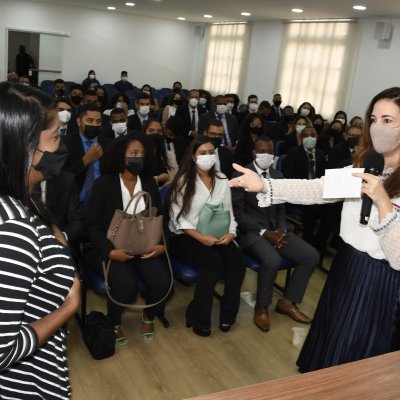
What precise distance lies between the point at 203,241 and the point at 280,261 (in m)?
0.61

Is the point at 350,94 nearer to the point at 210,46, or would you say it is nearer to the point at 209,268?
the point at 210,46

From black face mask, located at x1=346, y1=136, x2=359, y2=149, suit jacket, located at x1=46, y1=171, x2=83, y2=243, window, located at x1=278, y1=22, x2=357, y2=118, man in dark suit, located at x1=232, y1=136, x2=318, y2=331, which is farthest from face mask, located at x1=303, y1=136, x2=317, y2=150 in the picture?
window, located at x1=278, y1=22, x2=357, y2=118

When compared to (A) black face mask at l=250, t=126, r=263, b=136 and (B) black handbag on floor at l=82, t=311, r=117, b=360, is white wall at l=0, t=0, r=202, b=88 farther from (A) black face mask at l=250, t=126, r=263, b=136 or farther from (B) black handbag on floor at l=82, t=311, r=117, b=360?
(B) black handbag on floor at l=82, t=311, r=117, b=360

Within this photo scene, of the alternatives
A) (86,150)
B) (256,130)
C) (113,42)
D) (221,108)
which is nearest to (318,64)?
(221,108)

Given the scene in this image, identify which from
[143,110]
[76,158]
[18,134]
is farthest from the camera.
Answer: [143,110]

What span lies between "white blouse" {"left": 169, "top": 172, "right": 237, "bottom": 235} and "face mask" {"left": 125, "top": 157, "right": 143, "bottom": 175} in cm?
37

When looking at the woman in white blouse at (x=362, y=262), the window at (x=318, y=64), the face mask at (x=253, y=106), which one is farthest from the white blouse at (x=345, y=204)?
the window at (x=318, y=64)

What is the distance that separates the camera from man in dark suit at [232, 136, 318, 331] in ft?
11.0

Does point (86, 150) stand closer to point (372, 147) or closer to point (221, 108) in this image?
point (372, 147)

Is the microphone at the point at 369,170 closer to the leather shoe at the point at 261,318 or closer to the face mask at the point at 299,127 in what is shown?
the leather shoe at the point at 261,318

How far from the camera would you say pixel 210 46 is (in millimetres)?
14367

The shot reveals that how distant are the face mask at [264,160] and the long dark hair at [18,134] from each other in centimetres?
288

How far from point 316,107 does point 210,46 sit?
5439mm

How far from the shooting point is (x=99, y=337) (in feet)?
9.02
